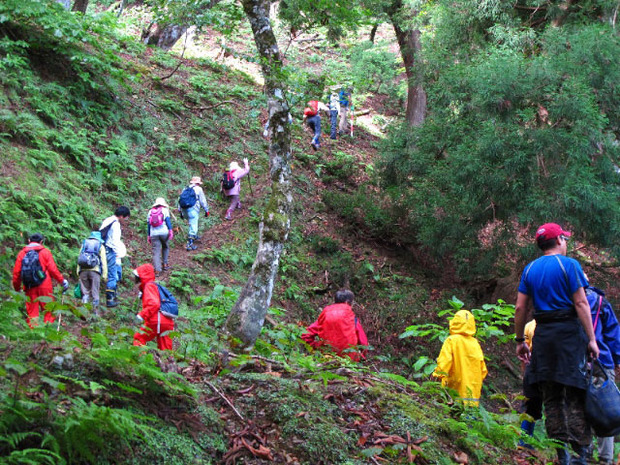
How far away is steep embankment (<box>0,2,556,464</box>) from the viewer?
3.13m

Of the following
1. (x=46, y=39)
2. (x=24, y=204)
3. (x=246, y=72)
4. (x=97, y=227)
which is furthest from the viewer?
(x=246, y=72)

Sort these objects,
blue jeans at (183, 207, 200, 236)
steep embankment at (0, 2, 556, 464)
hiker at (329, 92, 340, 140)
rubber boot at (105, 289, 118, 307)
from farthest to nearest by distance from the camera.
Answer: hiker at (329, 92, 340, 140)
blue jeans at (183, 207, 200, 236)
rubber boot at (105, 289, 118, 307)
steep embankment at (0, 2, 556, 464)

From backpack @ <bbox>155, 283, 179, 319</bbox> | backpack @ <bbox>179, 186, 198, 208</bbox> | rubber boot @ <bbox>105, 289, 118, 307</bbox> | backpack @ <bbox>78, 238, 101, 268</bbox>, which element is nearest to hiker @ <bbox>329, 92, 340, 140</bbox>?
backpack @ <bbox>179, 186, 198, 208</bbox>

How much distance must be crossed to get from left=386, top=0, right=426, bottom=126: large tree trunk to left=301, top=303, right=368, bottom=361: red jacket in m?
11.9

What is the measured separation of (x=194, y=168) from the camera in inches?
619

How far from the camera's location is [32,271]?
799 cm

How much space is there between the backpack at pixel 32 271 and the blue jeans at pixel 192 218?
533 cm

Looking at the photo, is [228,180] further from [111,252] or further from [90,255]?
[90,255]

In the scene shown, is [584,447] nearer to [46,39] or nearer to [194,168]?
[194,168]

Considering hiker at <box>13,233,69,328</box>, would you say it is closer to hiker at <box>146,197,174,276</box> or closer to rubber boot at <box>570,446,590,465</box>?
hiker at <box>146,197,174,276</box>

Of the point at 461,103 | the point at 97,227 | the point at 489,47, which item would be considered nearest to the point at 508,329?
the point at 461,103

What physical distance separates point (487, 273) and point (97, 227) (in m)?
9.37

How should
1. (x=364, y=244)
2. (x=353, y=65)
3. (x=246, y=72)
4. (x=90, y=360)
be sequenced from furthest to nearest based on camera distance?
(x=353, y=65) < (x=246, y=72) < (x=364, y=244) < (x=90, y=360)

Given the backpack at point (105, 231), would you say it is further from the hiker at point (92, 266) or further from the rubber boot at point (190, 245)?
the rubber boot at point (190, 245)
